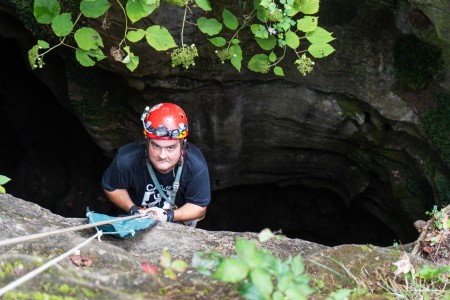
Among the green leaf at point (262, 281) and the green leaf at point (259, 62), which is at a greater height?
the green leaf at point (259, 62)

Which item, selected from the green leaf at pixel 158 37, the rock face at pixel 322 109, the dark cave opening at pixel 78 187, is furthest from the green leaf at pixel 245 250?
the dark cave opening at pixel 78 187

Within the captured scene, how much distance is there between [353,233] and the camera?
7.06m

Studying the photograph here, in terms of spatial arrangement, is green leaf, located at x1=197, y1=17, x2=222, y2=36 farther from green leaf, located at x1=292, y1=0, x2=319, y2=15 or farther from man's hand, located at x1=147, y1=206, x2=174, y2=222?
man's hand, located at x1=147, y1=206, x2=174, y2=222

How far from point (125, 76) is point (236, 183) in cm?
226

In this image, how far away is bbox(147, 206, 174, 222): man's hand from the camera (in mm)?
3618

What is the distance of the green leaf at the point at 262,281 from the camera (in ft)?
5.22

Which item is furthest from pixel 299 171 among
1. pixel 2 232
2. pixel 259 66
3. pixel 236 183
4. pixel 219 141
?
pixel 2 232

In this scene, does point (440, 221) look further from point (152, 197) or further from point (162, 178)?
point (152, 197)

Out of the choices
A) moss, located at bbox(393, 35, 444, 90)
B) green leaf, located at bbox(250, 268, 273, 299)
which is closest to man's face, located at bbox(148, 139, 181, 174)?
green leaf, located at bbox(250, 268, 273, 299)

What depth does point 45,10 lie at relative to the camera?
10.9 ft

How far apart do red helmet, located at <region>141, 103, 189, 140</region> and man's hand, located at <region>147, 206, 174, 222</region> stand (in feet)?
1.61

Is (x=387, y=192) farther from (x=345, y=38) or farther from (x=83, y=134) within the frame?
(x=83, y=134)

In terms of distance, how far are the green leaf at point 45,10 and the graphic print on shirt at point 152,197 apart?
1297 mm

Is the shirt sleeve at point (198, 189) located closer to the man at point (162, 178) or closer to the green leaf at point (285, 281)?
the man at point (162, 178)
